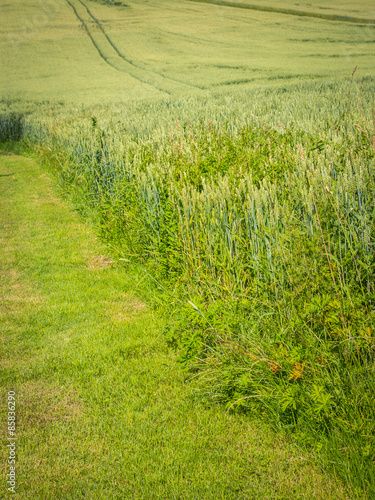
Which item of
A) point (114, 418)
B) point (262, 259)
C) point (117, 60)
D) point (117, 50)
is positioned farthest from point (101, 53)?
point (114, 418)

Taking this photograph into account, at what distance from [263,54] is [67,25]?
21.2 meters

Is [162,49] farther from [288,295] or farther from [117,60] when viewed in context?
[288,295]

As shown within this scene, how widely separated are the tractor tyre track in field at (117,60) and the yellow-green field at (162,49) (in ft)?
0.25

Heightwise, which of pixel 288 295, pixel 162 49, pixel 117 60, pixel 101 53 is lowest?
pixel 288 295

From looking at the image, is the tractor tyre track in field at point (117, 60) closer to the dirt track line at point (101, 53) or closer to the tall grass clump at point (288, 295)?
the dirt track line at point (101, 53)

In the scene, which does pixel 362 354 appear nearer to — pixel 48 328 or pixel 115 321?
pixel 115 321

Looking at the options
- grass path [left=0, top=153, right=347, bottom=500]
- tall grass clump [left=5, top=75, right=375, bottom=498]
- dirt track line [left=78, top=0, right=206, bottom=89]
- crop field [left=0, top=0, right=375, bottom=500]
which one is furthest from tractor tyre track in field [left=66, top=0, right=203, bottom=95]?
tall grass clump [left=5, top=75, right=375, bottom=498]

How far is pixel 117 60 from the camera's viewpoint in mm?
32406

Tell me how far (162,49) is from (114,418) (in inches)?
1410

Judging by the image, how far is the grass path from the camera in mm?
2416

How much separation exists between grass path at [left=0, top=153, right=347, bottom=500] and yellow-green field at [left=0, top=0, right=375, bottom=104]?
18.9 meters

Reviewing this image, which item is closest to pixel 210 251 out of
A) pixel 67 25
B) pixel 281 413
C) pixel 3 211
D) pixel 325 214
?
pixel 325 214

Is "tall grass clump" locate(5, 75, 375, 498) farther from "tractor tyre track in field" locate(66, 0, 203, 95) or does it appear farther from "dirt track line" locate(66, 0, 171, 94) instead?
"dirt track line" locate(66, 0, 171, 94)

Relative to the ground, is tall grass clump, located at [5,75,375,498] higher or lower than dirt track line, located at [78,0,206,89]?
lower
